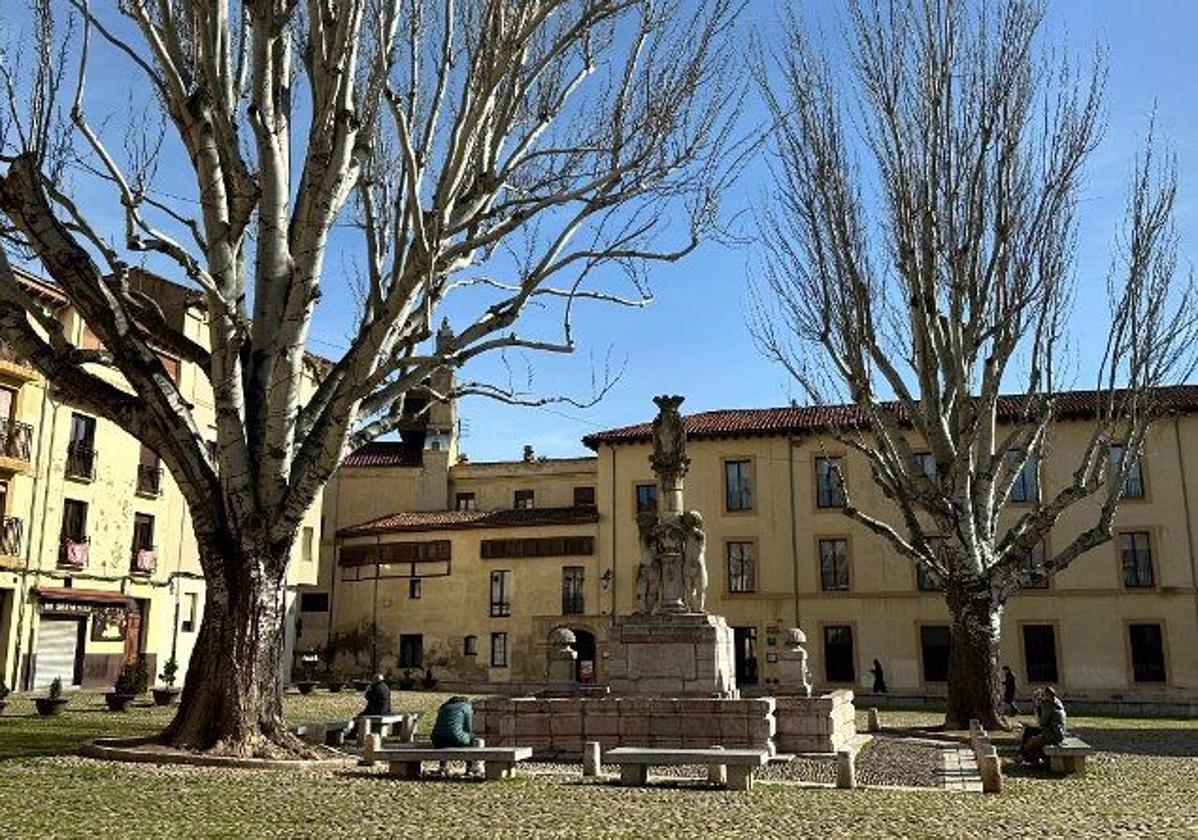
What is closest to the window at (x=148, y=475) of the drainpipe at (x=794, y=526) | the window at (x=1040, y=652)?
the drainpipe at (x=794, y=526)

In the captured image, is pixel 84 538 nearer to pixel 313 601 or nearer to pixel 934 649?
pixel 313 601

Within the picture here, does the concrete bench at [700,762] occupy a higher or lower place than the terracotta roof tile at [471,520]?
lower

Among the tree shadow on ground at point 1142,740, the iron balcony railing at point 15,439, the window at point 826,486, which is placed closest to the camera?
the tree shadow on ground at point 1142,740

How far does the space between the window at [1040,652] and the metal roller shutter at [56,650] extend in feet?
94.1

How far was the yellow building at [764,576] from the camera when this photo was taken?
110ft

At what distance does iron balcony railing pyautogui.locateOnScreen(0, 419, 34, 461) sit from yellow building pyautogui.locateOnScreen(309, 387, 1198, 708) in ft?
54.4

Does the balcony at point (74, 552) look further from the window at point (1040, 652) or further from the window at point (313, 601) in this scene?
the window at point (1040, 652)

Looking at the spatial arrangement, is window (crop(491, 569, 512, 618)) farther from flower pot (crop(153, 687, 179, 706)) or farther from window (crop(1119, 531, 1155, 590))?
window (crop(1119, 531, 1155, 590))

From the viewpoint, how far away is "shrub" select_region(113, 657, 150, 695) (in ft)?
69.2

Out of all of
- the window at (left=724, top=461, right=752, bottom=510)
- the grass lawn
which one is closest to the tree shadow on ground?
the grass lawn

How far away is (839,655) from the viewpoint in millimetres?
35594

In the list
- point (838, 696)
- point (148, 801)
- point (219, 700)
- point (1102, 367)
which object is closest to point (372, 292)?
point (219, 700)

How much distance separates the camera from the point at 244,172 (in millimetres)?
11188

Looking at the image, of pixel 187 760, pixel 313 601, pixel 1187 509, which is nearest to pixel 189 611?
pixel 313 601
